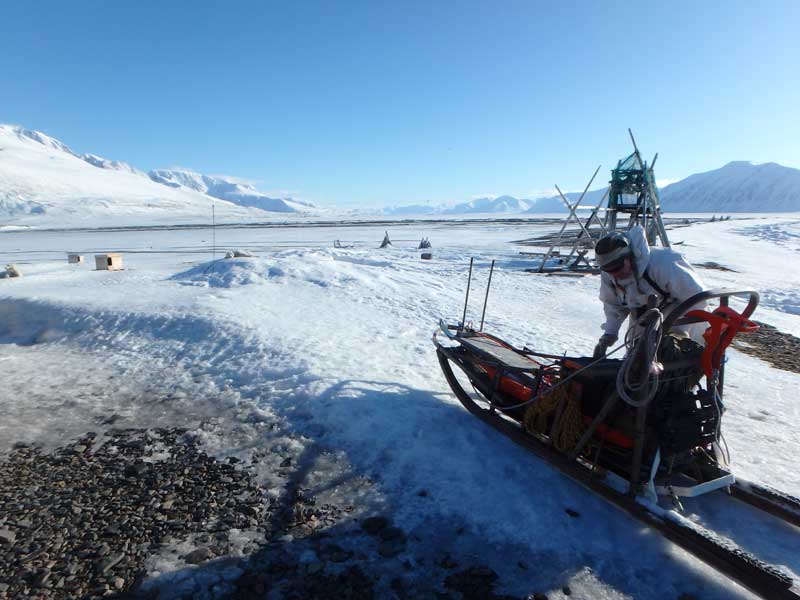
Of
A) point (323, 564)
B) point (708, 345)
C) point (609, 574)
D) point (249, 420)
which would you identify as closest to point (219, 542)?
point (323, 564)

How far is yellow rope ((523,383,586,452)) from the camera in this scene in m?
→ 3.67

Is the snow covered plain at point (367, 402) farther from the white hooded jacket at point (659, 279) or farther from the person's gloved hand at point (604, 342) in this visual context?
the white hooded jacket at point (659, 279)

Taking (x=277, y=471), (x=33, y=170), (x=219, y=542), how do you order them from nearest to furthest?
(x=219, y=542) < (x=277, y=471) < (x=33, y=170)

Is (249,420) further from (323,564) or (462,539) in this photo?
(462,539)

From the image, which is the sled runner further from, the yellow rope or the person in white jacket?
the person in white jacket

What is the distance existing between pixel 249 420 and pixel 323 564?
226 centimetres

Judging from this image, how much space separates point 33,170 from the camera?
170 meters

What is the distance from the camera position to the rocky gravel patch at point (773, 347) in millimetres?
7328

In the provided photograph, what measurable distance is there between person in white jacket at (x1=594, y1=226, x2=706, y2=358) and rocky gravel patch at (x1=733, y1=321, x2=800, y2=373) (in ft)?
15.8

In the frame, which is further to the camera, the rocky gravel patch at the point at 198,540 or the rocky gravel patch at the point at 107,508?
the rocky gravel patch at the point at 107,508

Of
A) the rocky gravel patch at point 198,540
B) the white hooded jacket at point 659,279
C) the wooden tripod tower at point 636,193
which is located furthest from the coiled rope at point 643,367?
the wooden tripod tower at point 636,193

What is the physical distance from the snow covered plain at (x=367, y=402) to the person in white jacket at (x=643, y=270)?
1.65m

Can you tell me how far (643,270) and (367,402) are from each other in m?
3.06

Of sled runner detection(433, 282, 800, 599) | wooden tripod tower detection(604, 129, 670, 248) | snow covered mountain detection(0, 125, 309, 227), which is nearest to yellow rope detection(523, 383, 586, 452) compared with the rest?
sled runner detection(433, 282, 800, 599)
